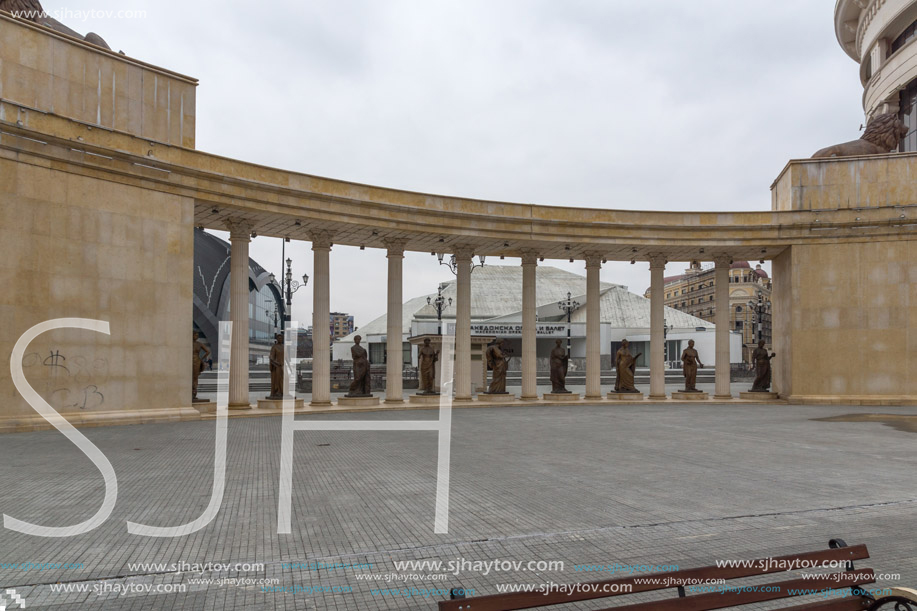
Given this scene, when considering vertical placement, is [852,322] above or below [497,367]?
above

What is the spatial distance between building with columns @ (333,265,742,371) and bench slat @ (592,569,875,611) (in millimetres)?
65046

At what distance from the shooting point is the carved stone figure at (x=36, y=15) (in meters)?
19.0

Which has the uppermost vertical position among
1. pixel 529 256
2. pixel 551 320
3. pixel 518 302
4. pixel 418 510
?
pixel 518 302

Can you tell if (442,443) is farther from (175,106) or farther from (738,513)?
(175,106)

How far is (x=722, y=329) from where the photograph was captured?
31328 mm

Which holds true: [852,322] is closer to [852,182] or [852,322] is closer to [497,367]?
[852,182]

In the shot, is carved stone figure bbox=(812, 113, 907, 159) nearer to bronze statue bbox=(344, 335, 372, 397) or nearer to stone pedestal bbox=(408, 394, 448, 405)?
stone pedestal bbox=(408, 394, 448, 405)

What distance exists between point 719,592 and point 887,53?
169 feet

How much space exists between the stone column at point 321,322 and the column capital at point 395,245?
9.29 feet

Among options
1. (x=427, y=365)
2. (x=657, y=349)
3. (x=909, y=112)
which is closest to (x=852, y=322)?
(x=657, y=349)

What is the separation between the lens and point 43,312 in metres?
18.1

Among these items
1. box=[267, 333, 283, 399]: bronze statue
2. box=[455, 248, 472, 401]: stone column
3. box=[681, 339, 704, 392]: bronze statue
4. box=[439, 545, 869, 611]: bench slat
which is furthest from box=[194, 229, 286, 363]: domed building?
box=[439, 545, 869, 611]: bench slat

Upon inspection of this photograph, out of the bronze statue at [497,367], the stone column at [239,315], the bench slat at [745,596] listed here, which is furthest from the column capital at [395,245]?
the bench slat at [745,596]

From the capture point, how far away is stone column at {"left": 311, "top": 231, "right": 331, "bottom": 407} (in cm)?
2547
